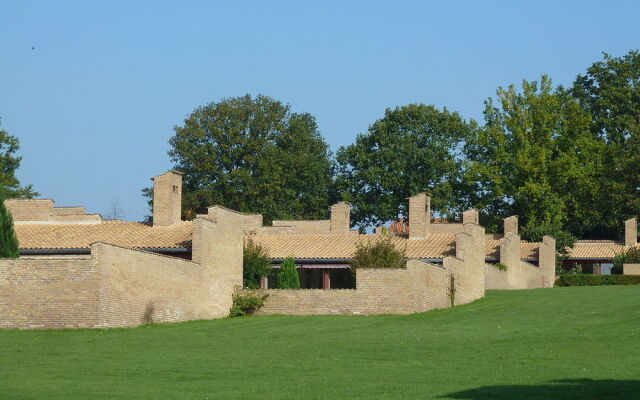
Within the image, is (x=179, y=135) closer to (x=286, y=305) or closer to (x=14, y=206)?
(x=14, y=206)

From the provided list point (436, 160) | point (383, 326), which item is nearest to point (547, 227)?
point (436, 160)

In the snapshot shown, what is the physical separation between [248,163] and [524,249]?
3129 centimetres

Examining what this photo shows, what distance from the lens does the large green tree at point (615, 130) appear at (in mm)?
85875

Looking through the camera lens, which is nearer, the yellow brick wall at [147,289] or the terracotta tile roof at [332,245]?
the yellow brick wall at [147,289]

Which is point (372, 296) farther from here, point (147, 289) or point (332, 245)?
point (332, 245)

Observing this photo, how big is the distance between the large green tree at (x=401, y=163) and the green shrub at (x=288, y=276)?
38.8m

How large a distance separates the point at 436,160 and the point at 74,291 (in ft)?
185

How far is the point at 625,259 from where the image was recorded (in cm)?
7488

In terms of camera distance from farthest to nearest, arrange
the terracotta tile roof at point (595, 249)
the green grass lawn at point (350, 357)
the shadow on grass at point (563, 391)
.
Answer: the terracotta tile roof at point (595, 249) → the green grass lawn at point (350, 357) → the shadow on grass at point (563, 391)

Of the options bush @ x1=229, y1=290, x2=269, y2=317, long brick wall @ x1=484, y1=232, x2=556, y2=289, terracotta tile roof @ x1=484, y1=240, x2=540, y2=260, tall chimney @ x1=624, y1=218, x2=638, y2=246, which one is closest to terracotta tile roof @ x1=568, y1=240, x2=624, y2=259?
tall chimney @ x1=624, y1=218, x2=638, y2=246

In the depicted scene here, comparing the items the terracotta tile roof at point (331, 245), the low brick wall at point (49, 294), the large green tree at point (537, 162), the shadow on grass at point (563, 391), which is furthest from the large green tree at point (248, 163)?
the shadow on grass at point (563, 391)

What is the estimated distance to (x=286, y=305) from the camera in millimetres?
49031

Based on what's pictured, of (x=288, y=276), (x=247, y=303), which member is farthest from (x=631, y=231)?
(x=247, y=303)

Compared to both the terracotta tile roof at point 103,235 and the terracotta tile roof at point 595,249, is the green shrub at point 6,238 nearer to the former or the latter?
the terracotta tile roof at point 103,235
